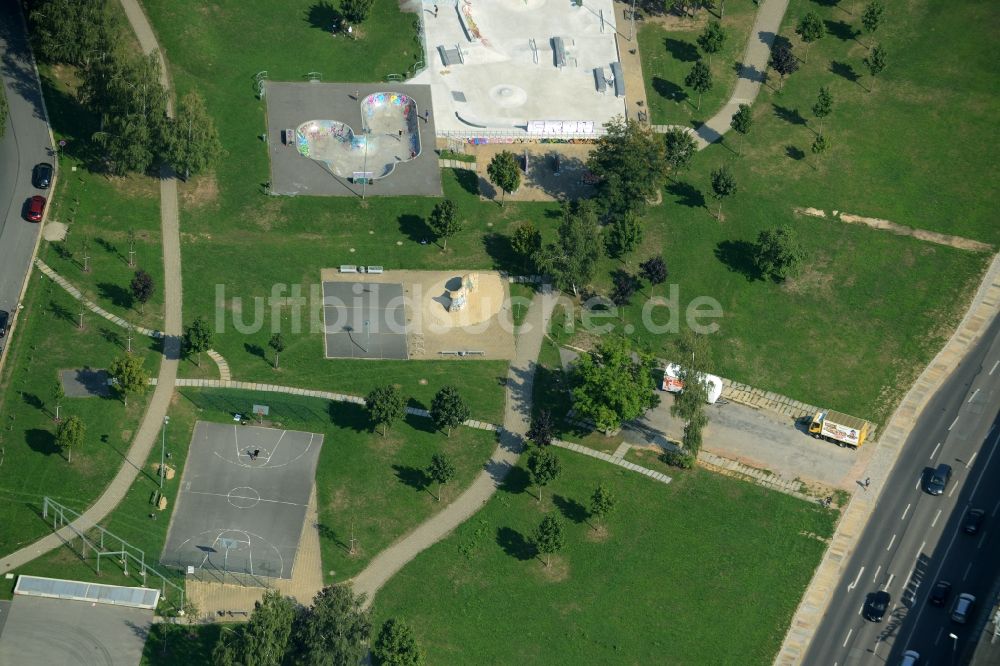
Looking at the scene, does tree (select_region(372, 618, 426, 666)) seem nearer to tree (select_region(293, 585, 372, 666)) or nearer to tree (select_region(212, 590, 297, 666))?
tree (select_region(293, 585, 372, 666))

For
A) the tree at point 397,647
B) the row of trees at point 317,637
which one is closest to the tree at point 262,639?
the row of trees at point 317,637

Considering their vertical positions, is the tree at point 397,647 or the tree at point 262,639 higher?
the tree at point 397,647

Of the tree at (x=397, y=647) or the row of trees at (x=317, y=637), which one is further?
the tree at (x=397, y=647)

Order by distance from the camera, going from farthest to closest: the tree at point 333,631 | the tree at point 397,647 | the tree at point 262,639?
the tree at point 397,647 → the tree at point 333,631 → the tree at point 262,639

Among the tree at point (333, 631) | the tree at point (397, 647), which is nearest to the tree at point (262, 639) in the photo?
the tree at point (333, 631)

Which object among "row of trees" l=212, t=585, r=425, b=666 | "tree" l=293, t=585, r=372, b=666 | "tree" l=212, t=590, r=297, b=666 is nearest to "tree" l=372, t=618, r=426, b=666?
"row of trees" l=212, t=585, r=425, b=666

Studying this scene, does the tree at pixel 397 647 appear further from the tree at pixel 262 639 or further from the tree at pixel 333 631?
the tree at pixel 262 639

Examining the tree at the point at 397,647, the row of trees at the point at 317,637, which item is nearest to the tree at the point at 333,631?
the row of trees at the point at 317,637

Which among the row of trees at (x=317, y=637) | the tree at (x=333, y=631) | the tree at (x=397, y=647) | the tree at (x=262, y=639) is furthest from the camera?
the tree at (x=397, y=647)

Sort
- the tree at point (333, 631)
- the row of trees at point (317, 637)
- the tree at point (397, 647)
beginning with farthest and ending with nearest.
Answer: the tree at point (397, 647)
the tree at point (333, 631)
the row of trees at point (317, 637)
